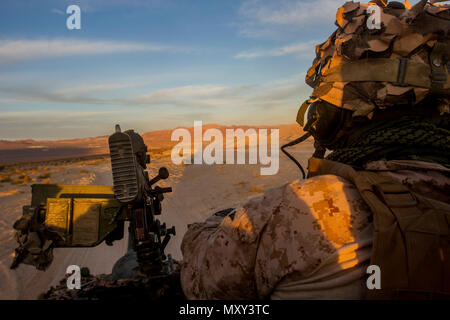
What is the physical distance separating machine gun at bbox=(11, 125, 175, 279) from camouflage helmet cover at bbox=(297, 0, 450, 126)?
5.82 ft

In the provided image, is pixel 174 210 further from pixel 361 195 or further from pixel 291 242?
pixel 361 195

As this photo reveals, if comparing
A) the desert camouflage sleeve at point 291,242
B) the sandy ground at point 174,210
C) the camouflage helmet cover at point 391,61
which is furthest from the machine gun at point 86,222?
the sandy ground at point 174,210

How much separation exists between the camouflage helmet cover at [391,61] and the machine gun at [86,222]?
5.82ft

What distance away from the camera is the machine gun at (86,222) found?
2908 millimetres

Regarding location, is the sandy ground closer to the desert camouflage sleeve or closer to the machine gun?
the machine gun

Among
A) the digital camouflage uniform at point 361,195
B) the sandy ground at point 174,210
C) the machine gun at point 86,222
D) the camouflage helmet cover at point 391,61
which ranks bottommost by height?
the sandy ground at point 174,210

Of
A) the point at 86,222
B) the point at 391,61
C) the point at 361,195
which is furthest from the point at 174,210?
the point at 361,195

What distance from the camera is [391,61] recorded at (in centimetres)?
172

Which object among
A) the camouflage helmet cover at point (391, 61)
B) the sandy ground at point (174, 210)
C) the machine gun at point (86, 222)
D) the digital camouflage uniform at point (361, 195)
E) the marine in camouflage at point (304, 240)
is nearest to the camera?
the digital camouflage uniform at point (361, 195)

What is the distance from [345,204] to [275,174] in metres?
14.9

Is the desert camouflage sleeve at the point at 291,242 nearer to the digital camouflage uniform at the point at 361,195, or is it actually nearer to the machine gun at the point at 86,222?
the digital camouflage uniform at the point at 361,195

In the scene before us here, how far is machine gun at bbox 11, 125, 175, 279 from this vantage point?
9.54 feet

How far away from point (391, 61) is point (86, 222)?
2.85 metres
